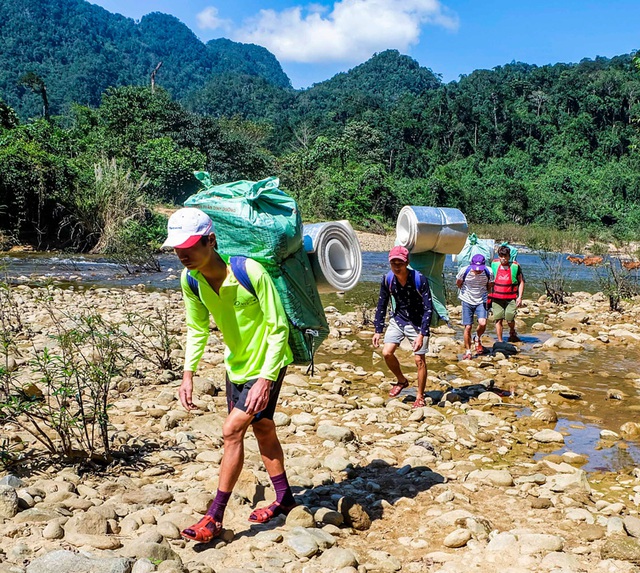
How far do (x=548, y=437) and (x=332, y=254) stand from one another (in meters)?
2.82

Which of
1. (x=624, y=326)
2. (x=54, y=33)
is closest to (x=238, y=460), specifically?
(x=624, y=326)

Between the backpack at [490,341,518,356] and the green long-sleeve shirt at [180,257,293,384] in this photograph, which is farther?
the backpack at [490,341,518,356]

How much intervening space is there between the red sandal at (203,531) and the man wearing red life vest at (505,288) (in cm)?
→ 726

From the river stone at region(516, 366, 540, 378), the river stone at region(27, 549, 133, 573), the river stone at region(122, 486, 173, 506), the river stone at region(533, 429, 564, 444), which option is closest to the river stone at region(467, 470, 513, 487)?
the river stone at region(533, 429, 564, 444)

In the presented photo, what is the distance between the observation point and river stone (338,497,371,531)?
374 centimetres

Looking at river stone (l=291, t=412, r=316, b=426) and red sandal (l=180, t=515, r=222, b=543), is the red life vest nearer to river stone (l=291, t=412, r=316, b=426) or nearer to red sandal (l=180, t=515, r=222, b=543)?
river stone (l=291, t=412, r=316, b=426)

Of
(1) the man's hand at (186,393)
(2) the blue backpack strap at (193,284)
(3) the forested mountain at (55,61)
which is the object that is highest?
(3) the forested mountain at (55,61)

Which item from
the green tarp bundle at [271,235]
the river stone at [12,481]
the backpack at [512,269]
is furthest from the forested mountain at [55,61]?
the green tarp bundle at [271,235]

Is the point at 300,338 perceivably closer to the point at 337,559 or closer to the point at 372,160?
the point at 337,559

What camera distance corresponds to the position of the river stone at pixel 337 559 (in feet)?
10.5

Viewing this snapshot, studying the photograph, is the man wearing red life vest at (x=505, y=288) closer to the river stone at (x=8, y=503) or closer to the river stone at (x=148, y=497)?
the river stone at (x=148, y=497)

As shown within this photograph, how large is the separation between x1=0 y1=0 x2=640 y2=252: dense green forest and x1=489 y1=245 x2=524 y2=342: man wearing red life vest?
32.6 feet

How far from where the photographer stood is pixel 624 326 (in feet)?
37.7

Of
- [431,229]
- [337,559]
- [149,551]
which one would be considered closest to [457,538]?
[337,559]
